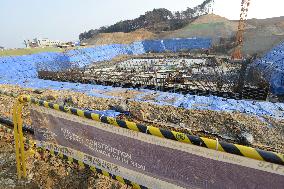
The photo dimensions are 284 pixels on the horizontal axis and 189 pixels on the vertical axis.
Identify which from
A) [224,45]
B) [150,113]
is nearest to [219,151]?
[150,113]

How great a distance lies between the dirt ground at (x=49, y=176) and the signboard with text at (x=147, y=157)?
2.02ft

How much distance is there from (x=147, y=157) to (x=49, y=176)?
2.51m

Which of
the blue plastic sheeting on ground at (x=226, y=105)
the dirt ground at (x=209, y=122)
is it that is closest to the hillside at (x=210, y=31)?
the blue plastic sheeting on ground at (x=226, y=105)

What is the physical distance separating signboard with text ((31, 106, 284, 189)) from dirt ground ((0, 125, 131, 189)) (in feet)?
2.02

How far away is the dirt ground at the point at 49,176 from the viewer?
185 inches

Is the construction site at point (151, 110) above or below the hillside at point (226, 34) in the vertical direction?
below

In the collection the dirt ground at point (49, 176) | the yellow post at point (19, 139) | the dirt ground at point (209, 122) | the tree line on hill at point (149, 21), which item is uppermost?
the tree line on hill at point (149, 21)

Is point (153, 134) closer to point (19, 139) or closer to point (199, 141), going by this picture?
point (199, 141)

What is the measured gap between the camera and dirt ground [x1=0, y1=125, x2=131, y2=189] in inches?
185

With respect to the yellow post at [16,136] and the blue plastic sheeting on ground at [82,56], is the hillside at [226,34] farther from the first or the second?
the yellow post at [16,136]

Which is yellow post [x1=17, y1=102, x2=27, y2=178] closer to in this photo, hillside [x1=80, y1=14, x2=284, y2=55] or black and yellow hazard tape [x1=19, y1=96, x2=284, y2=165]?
black and yellow hazard tape [x1=19, y1=96, x2=284, y2=165]

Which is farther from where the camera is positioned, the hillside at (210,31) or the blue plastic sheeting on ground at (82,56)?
the hillside at (210,31)

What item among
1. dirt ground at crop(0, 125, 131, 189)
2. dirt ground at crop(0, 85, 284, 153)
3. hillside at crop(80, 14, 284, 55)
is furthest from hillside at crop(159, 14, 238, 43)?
dirt ground at crop(0, 125, 131, 189)

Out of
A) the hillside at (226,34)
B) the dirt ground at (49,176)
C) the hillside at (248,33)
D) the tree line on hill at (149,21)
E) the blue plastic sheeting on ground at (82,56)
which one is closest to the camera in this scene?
the dirt ground at (49,176)
